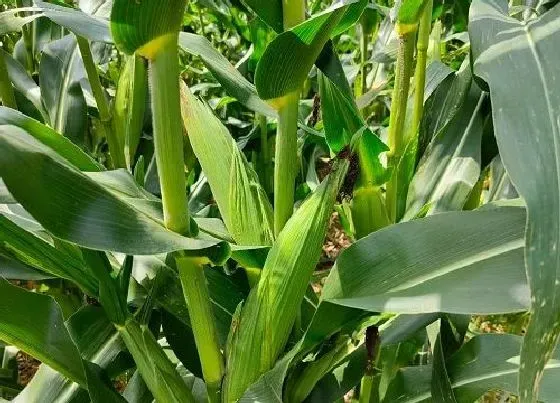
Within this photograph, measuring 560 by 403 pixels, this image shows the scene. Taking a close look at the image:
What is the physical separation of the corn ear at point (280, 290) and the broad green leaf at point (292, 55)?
0.08 meters

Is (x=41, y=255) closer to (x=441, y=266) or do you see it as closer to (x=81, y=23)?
(x=81, y=23)

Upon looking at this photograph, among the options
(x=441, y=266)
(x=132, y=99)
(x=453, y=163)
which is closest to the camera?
(x=441, y=266)

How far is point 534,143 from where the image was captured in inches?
13.3

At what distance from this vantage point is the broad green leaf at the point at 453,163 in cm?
69

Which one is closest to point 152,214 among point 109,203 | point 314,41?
point 109,203

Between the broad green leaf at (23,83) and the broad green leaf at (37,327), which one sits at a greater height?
the broad green leaf at (23,83)

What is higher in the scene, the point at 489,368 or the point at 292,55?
the point at 292,55

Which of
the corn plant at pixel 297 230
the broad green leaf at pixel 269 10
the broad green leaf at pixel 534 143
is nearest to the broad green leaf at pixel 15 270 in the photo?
the corn plant at pixel 297 230

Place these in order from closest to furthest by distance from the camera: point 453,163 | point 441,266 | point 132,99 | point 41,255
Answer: point 441,266
point 41,255
point 453,163
point 132,99

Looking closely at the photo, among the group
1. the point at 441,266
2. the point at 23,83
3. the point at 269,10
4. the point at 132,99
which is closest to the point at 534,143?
the point at 441,266

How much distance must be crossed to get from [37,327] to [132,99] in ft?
1.42

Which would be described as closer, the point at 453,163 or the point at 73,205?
the point at 73,205

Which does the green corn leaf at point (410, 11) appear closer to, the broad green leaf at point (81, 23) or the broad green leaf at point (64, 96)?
the broad green leaf at point (81, 23)

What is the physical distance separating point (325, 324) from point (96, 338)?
0.25 m
